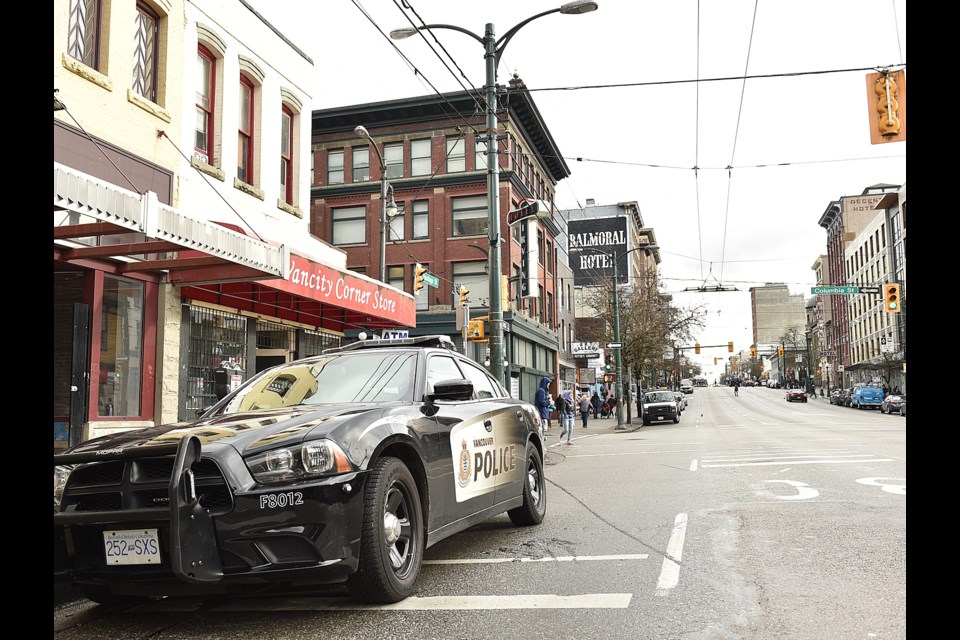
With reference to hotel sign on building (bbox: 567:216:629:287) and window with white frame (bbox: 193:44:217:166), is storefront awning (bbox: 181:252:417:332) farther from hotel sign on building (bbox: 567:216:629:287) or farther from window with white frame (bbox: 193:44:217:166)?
hotel sign on building (bbox: 567:216:629:287)

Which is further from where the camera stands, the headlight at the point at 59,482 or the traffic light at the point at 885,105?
the traffic light at the point at 885,105

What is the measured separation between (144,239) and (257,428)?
8238mm

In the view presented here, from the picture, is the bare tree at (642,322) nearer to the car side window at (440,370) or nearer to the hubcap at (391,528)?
the car side window at (440,370)

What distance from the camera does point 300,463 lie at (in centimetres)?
427

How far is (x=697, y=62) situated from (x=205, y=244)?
11266 mm

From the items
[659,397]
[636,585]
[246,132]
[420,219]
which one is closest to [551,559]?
[636,585]

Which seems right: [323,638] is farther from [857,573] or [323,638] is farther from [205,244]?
[205,244]

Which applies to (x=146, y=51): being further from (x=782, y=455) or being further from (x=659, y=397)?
(x=659, y=397)

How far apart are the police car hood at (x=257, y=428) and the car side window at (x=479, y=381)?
6.43 ft

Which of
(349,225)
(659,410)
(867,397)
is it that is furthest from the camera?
(867,397)

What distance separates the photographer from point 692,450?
58.3ft

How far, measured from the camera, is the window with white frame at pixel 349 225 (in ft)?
122

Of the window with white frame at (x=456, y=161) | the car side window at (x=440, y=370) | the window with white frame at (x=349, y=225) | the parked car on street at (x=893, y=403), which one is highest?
the window with white frame at (x=456, y=161)

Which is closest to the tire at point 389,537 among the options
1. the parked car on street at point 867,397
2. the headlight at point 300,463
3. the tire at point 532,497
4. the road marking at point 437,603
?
the road marking at point 437,603
